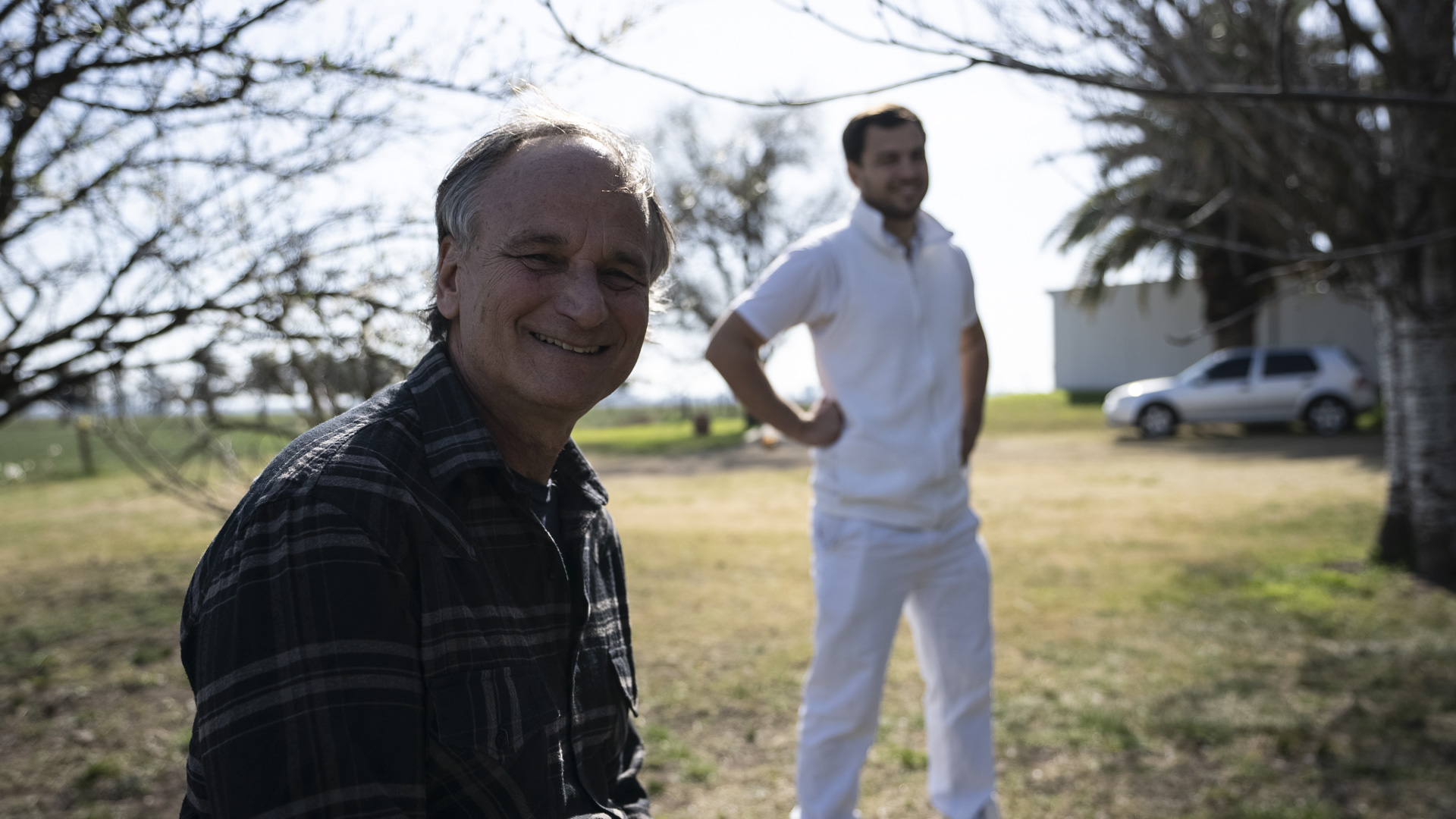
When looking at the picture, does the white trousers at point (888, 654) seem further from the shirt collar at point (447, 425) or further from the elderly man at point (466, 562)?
the shirt collar at point (447, 425)

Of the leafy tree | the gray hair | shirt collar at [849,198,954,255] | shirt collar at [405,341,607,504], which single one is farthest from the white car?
shirt collar at [405,341,607,504]

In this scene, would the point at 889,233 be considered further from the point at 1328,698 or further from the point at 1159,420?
the point at 1159,420

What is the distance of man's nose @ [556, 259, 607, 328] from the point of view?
5.04 ft

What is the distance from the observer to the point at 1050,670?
5195 mm

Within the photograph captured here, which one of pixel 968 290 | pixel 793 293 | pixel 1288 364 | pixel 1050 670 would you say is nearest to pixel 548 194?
pixel 793 293

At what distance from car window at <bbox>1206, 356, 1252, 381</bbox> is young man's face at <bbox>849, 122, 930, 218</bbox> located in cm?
1916

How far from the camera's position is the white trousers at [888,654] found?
3.11m

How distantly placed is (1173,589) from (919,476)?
4779 mm

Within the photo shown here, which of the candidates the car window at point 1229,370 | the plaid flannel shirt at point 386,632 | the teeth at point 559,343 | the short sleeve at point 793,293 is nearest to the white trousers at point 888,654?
the short sleeve at point 793,293

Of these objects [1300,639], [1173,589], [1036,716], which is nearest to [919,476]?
[1036,716]

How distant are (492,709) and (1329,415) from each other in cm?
2142

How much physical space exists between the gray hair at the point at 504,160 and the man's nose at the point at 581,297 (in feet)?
0.48

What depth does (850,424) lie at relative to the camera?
329 centimetres

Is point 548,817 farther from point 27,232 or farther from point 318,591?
point 27,232
